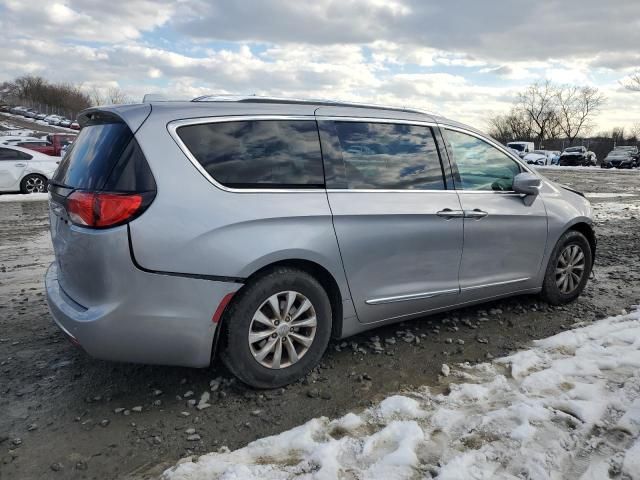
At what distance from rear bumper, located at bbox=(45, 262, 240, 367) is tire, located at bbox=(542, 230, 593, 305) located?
3.13 metres

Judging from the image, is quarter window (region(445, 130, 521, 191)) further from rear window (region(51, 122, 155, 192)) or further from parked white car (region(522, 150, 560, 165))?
parked white car (region(522, 150, 560, 165))

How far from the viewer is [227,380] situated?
345cm

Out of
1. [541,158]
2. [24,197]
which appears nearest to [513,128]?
[541,158]

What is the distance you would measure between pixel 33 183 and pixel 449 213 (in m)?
13.4

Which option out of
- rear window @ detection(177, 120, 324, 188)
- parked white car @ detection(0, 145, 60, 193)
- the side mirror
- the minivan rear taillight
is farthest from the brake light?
parked white car @ detection(0, 145, 60, 193)

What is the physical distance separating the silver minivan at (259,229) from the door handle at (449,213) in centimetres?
2

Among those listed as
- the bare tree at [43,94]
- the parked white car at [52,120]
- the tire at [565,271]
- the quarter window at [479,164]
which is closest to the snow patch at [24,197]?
the quarter window at [479,164]

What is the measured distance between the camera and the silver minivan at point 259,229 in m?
2.87

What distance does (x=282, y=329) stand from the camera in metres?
3.26

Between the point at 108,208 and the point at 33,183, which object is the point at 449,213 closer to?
the point at 108,208

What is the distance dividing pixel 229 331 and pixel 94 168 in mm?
1218

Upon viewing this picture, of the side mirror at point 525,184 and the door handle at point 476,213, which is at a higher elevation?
the side mirror at point 525,184

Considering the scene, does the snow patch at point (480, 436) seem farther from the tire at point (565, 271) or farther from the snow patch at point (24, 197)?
the snow patch at point (24, 197)

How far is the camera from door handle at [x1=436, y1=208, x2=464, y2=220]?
12.8 feet
